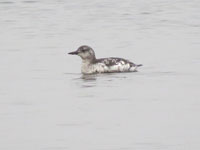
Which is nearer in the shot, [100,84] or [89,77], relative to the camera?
[100,84]

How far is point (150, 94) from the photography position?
55.8 ft

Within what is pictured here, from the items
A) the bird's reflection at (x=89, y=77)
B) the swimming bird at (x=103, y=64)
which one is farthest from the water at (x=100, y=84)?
the swimming bird at (x=103, y=64)

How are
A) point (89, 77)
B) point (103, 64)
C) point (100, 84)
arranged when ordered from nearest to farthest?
→ point (100, 84)
point (89, 77)
point (103, 64)

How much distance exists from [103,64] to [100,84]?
152 centimetres

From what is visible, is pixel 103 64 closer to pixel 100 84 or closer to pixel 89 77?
pixel 89 77

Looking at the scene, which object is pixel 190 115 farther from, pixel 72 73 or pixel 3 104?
pixel 72 73

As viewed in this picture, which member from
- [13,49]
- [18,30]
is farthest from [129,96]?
[18,30]

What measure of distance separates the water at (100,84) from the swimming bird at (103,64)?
187 mm

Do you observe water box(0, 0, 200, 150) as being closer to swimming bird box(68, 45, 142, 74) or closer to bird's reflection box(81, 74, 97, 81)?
bird's reflection box(81, 74, 97, 81)

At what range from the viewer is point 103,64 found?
2002cm

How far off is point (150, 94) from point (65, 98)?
1.39 m

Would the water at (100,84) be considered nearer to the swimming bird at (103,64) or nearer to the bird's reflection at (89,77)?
the bird's reflection at (89,77)

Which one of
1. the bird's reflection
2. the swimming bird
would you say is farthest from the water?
the swimming bird

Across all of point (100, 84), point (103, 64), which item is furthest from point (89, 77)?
point (100, 84)
